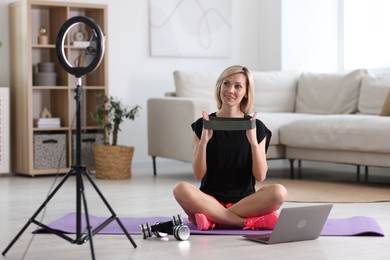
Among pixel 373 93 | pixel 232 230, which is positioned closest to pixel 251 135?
pixel 232 230

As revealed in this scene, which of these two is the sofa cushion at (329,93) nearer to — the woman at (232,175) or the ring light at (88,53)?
the woman at (232,175)

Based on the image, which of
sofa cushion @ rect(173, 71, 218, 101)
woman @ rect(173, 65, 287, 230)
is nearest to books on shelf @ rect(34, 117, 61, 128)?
sofa cushion @ rect(173, 71, 218, 101)

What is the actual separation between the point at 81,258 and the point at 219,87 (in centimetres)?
111

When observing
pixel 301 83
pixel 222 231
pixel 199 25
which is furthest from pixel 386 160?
pixel 199 25

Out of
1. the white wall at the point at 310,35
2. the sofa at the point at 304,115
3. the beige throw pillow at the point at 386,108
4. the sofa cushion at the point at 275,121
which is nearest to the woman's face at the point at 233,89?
the sofa at the point at 304,115

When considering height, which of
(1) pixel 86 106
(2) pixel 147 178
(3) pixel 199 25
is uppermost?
(3) pixel 199 25

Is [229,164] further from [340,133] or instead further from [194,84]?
[194,84]

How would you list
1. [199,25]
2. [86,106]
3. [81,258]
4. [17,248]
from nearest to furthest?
[81,258] < [17,248] < [86,106] < [199,25]

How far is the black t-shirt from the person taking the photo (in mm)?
3797

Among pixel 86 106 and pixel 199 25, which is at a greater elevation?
pixel 199 25

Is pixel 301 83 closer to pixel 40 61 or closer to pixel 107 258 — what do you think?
pixel 40 61

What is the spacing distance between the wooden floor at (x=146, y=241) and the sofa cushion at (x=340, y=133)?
79 cm

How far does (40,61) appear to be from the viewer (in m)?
6.79

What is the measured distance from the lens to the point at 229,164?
3.80m
